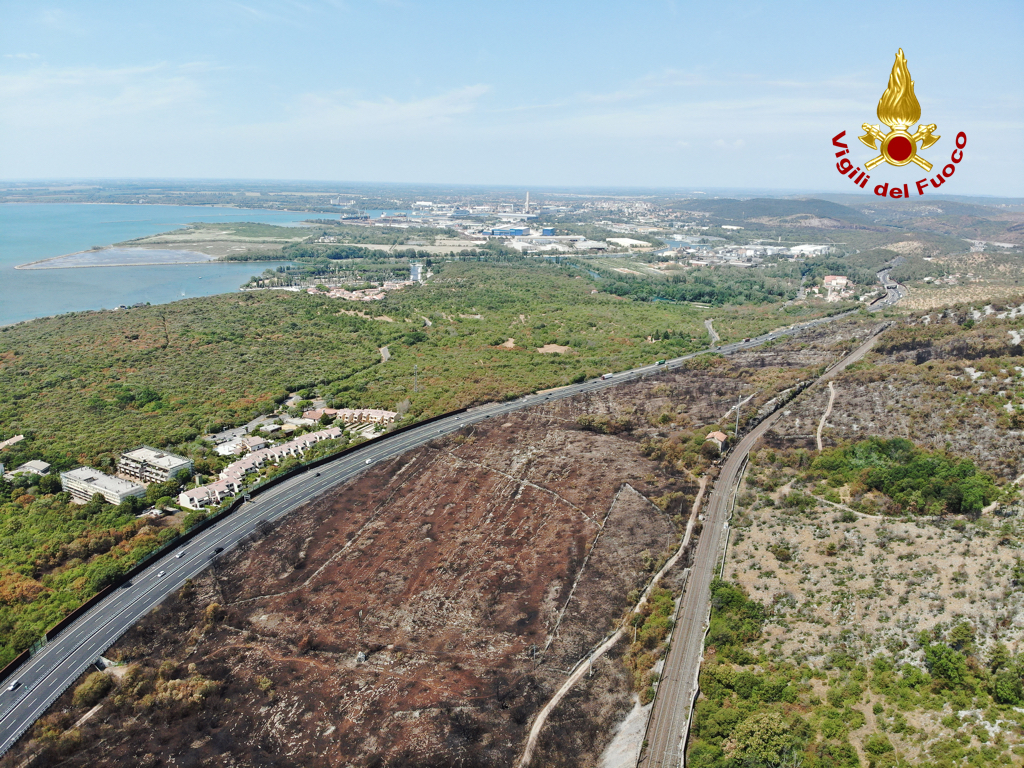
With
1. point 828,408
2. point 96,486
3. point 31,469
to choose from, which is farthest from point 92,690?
point 828,408

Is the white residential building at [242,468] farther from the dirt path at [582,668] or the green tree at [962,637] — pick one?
the green tree at [962,637]

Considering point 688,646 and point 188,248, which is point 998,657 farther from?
point 188,248

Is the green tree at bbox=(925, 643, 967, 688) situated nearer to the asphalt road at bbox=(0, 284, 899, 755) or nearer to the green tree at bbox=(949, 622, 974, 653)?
the green tree at bbox=(949, 622, 974, 653)

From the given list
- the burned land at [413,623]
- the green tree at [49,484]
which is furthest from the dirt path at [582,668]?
the green tree at [49,484]

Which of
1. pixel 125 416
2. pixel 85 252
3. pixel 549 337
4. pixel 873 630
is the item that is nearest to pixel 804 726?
pixel 873 630

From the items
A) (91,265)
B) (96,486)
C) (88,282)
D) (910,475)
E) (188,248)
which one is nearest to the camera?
(910,475)

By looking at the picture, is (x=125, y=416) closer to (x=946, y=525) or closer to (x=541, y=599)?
(x=541, y=599)
